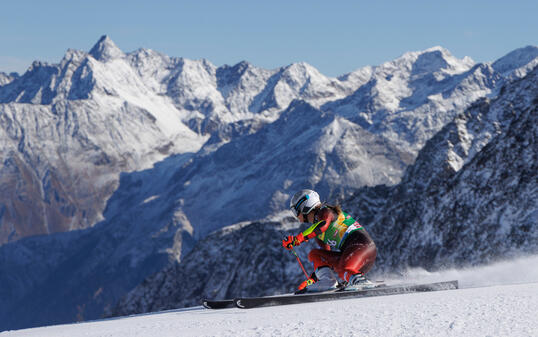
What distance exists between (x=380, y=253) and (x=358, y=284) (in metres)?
38.5

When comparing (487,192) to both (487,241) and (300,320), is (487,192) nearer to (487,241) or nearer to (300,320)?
(487,241)

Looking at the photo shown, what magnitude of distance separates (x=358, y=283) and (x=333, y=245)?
47.3 inches

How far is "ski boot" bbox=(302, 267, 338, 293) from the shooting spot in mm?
15594

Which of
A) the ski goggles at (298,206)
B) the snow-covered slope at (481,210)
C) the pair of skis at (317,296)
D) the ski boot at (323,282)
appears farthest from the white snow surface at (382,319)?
the snow-covered slope at (481,210)

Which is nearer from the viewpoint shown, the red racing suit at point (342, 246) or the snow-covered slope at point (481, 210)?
the red racing suit at point (342, 246)

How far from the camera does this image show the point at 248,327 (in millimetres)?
11164

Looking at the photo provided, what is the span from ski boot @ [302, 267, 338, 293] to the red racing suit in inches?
7.3

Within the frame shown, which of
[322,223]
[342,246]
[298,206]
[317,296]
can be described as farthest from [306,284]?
[298,206]

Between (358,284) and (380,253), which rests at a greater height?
(358,284)

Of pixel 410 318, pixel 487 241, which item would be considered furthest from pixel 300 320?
pixel 487 241

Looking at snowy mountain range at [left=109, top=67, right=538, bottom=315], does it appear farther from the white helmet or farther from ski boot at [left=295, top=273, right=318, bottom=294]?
the white helmet

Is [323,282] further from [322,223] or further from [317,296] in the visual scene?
[322,223]

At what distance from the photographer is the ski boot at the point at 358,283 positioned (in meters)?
15.4

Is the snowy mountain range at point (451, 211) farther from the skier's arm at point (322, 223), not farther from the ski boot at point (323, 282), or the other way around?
the skier's arm at point (322, 223)
